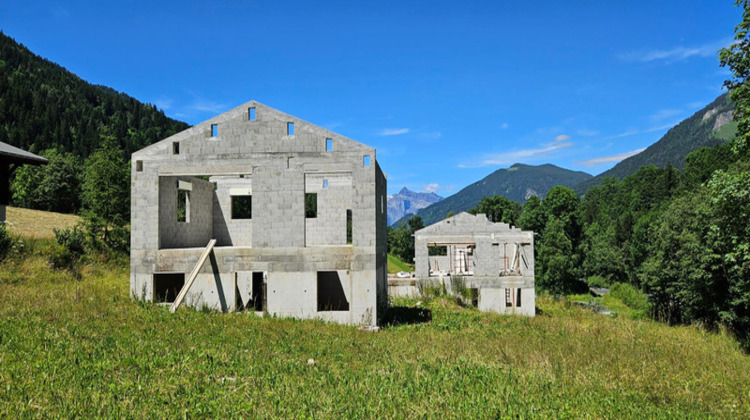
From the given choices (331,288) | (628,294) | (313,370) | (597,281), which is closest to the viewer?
(313,370)

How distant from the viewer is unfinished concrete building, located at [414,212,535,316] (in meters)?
28.0

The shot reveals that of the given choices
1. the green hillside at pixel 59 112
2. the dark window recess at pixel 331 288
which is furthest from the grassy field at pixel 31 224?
the green hillside at pixel 59 112

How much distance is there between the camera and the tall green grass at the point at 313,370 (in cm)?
719

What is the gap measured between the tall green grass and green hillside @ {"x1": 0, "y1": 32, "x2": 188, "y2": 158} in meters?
62.8

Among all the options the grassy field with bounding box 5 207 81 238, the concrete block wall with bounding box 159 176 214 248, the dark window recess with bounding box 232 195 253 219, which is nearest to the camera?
the concrete block wall with bounding box 159 176 214 248

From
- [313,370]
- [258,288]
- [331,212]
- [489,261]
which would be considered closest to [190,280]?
[258,288]

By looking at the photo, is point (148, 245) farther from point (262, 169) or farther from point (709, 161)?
point (709, 161)

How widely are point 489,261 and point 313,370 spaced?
20537 mm

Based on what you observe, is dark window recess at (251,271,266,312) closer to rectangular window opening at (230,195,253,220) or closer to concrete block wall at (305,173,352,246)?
concrete block wall at (305,173,352,246)

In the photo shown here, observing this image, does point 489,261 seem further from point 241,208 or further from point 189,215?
point 241,208

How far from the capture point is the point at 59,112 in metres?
104

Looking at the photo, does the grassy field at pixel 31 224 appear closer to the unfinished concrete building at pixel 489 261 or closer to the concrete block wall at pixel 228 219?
the concrete block wall at pixel 228 219

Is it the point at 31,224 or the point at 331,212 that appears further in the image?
the point at 31,224

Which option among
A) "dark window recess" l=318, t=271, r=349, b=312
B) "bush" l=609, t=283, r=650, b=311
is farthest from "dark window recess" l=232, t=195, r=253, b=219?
"bush" l=609, t=283, r=650, b=311
